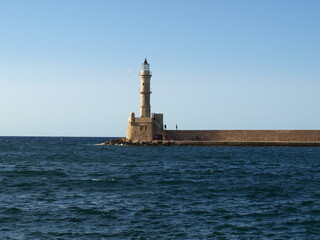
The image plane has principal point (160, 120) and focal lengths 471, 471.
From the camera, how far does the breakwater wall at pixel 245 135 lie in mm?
66438

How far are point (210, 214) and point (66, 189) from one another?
8813 millimetres

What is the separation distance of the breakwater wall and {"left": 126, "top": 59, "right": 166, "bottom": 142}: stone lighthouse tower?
8.55ft

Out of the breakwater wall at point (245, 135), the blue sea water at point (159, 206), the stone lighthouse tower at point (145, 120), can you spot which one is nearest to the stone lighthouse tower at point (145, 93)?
the stone lighthouse tower at point (145, 120)

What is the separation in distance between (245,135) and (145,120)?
1443cm

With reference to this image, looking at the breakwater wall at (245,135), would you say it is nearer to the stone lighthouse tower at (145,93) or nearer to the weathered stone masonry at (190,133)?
the weathered stone masonry at (190,133)

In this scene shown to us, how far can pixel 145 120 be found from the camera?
66.6 meters

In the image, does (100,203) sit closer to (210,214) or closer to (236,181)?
(210,214)

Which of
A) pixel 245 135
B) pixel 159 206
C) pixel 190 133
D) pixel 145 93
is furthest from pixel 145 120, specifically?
pixel 159 206

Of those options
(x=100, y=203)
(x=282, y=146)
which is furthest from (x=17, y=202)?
(x=282, y=146)

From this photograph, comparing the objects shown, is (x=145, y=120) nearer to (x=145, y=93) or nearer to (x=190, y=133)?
(x=145, y=93)

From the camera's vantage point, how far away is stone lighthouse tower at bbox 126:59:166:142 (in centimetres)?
6669

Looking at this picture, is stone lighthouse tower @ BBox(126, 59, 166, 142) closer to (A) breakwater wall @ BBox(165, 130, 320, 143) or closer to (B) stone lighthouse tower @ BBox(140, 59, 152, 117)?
(B) stone lighthouse tower @ BBox(140, 59, 152, 117)

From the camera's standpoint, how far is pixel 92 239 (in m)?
13.7

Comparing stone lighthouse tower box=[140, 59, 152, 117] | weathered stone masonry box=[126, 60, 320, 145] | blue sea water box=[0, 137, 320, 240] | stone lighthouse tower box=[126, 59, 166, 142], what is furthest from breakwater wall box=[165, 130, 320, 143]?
blue sea water box=[0, 137, 320, 240]
